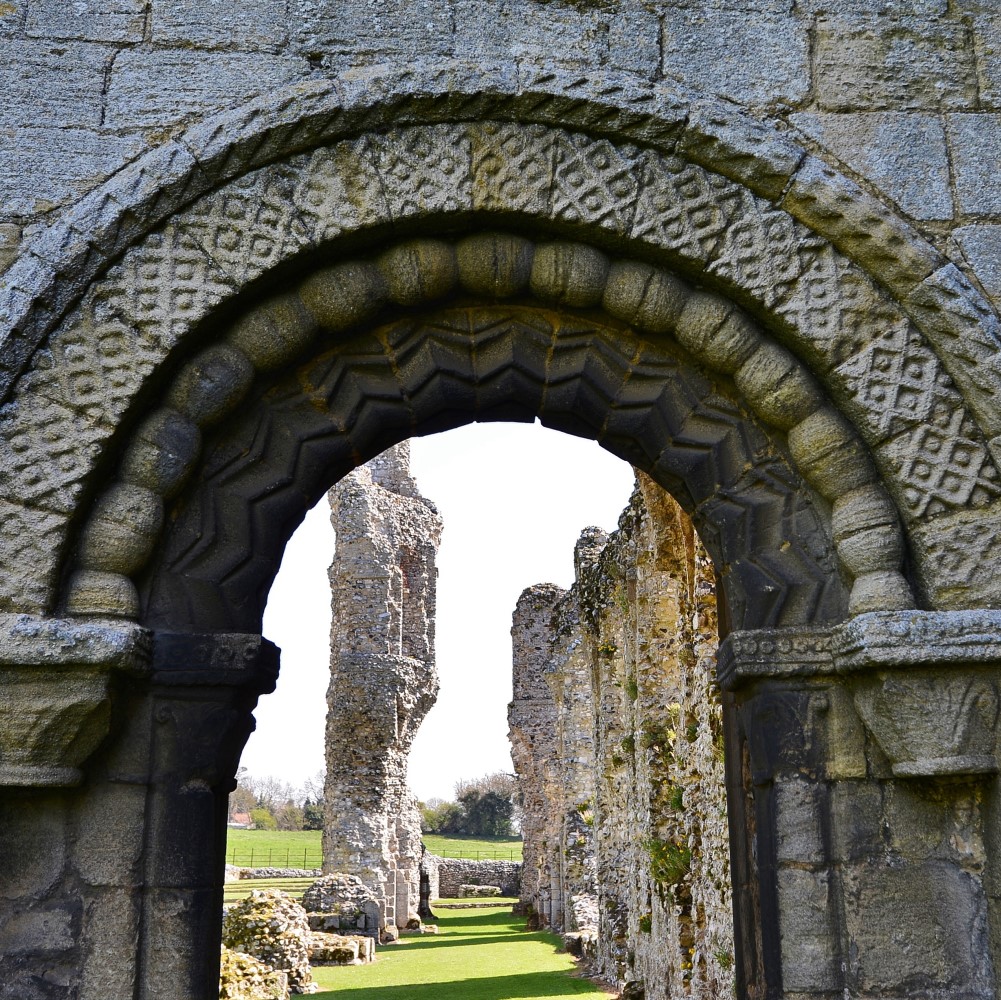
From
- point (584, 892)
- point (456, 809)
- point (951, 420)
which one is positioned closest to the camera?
point (951, 420)

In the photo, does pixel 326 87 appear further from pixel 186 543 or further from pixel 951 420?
pixel 951 420

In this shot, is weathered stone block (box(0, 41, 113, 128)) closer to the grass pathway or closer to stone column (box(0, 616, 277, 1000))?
stone column (box(0, 616, 277, 1000))

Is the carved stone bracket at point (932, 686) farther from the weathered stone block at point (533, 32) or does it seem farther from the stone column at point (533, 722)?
the stone column at point (533, 722)

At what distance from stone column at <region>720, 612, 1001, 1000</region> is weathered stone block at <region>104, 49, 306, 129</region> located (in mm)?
2239

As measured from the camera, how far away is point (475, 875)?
2838 cm

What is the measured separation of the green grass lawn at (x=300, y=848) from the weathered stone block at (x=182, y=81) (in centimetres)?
2815

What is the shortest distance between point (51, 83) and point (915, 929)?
139 inches

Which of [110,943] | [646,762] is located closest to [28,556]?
[110,943]

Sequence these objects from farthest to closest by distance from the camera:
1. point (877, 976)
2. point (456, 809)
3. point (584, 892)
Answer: point (456, 809) → point (584, 892) → point (877, 976)

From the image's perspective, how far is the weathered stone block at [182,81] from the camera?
329 centimetres

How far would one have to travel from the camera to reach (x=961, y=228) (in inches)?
131

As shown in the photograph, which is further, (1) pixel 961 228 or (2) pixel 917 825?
(1) pixel 961 228

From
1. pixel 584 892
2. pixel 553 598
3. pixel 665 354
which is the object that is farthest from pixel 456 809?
pixel 665 354

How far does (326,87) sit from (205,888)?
2348 mm
